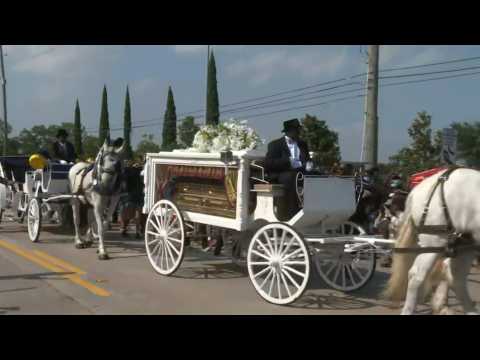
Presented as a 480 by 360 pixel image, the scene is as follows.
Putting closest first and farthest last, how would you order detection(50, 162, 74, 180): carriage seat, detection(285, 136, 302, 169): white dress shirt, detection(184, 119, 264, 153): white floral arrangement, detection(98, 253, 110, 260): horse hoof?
detection(285, 136, 302, 169): white dress shirt, detection(184, 119, 264, 153): white floral arrangement, detection(98, 253, 110, 260): horse hoof, detection(50, 162, 74, 180): carriage seat

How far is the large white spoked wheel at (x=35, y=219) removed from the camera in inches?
443

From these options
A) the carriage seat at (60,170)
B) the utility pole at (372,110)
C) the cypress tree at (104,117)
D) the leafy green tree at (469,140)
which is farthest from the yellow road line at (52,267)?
the cypress tree at (104,117)

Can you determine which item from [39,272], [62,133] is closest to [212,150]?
[39,272]

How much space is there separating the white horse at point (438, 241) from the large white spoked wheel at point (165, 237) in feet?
10.6

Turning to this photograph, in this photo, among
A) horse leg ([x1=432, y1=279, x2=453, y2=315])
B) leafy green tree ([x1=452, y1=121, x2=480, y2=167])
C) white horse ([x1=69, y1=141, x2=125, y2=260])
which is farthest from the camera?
leafy green tree ([x1=452, y1=121, x2=480, y2=167])

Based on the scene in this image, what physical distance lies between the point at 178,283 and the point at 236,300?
4.04 ft

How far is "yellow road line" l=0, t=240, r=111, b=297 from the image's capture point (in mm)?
7151

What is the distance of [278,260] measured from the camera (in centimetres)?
631

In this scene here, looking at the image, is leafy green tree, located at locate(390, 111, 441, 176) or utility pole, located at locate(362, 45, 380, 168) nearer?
utility pole, located at locate(362, 45, 380, 168)

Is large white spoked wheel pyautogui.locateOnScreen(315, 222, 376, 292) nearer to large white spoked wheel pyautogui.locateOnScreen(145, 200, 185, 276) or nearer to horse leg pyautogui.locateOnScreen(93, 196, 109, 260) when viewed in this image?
large white spoked wheel pyautogui.locateOnScreen(145, 200, 185, 276)

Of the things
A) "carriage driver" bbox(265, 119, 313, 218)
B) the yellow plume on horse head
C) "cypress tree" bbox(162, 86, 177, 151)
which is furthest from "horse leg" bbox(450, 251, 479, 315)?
"cypress tree" bbox(162, 86, 177, 151)

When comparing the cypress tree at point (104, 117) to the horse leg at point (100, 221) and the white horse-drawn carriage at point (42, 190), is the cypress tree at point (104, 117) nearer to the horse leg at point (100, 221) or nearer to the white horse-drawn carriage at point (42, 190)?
the white horse-drawn carriage at point (42, 190)

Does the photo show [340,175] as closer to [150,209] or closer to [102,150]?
[150,209]

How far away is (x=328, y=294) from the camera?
7.25 metres
